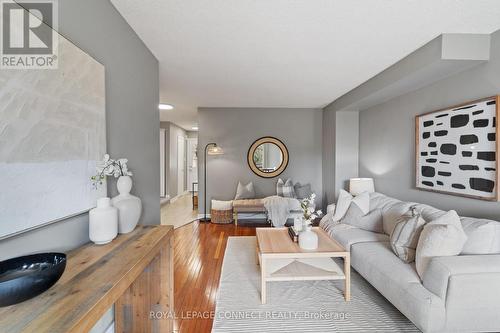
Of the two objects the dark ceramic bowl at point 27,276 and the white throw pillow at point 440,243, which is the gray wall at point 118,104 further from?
the white throw pillow at point 440,243

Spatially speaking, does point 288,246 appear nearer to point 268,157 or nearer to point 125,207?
point 125,207

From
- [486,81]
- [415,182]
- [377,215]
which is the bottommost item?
[377,215]

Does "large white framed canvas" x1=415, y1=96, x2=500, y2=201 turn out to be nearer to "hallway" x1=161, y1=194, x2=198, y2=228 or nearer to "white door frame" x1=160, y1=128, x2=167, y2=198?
"hallway" x1=161, y1=194, x2=198, y2=228

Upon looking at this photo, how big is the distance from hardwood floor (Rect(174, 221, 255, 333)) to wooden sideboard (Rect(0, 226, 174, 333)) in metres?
0.32

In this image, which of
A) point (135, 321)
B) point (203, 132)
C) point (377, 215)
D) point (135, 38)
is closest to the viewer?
point (135, 321)

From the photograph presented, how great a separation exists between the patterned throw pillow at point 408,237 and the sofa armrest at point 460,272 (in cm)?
35

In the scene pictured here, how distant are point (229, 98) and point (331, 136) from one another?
7.43ft

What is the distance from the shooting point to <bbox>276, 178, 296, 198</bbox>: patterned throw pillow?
4656 mm

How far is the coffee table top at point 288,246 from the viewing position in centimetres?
207

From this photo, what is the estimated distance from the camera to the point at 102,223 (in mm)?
1197

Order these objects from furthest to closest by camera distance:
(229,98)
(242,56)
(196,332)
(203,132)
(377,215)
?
(203,132) < (229,98) < (377,215) < (242,56) < (196,332)

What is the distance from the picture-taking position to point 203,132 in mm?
4965

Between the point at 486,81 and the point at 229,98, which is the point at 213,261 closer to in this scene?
the point at 229,98

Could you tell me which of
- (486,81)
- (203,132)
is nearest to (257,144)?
(203,132)
